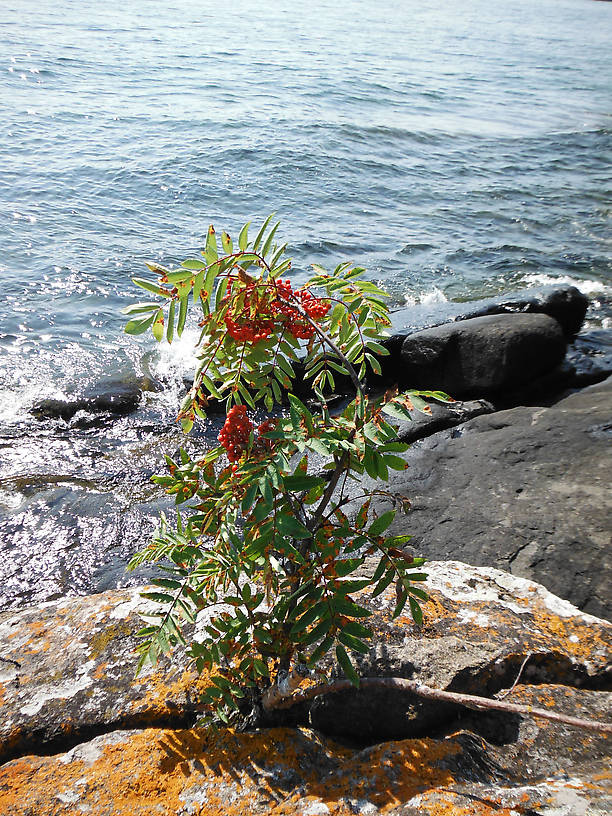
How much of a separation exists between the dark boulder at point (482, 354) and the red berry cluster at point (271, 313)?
487cm

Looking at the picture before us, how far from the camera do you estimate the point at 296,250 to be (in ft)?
34.3

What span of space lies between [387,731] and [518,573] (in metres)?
1.48

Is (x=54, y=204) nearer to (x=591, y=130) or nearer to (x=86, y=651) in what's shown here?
(x=86, y=651)

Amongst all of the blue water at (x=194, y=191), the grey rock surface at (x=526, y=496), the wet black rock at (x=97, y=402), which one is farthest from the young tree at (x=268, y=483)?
the wet black rock at (x=97, y=402)

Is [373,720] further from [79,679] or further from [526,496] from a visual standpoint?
[526,496]

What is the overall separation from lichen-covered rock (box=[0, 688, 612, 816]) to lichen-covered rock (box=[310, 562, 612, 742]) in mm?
109

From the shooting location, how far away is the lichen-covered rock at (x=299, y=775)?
5.74 feet

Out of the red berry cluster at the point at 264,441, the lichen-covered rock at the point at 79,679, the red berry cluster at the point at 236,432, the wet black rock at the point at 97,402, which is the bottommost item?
the wet black rock at the point at 97,402

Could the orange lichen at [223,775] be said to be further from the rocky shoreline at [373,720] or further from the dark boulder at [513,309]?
the dark boulder at [513,309]

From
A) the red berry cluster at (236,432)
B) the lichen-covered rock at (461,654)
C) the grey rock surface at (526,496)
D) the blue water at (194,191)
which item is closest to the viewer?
the red berry cluster at (236,432)

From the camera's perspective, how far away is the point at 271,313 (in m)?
2.04

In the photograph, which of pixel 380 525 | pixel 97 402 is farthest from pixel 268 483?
pixel 97 402

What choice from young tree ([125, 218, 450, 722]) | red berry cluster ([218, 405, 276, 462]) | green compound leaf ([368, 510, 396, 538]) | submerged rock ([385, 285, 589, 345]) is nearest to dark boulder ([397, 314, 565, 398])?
submerged rock ([385, 285, 589, 345])

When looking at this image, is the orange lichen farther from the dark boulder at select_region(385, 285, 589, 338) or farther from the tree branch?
the dark boulder at select_region(385, 285, 589, 338)
